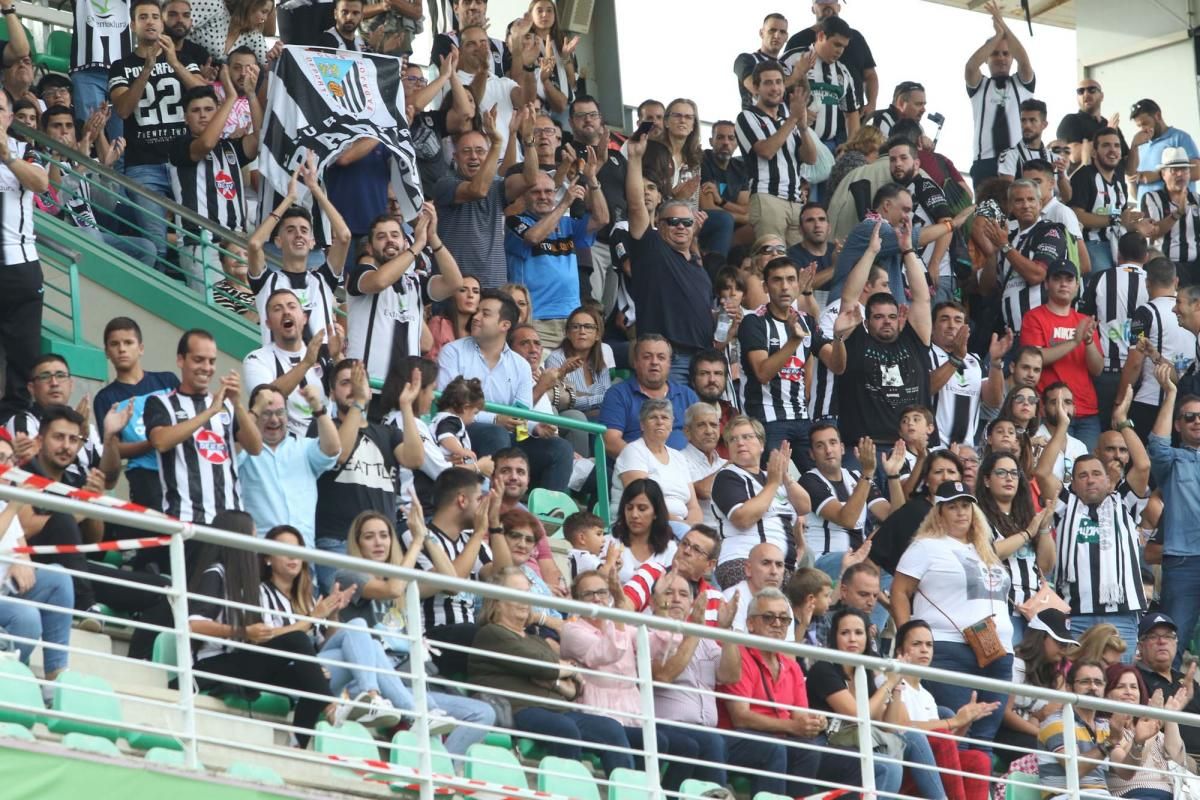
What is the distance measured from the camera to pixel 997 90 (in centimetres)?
1688

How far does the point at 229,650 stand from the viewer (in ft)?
26.8

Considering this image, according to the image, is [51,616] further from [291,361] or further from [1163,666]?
[1163,666]

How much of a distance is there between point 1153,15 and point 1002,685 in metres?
13.3

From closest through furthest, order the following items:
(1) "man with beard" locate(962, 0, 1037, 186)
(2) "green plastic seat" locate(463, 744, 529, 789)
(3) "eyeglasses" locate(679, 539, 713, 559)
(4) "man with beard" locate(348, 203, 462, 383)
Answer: (2) "green plastic seat" locate(463, 744, 529, 789) → (3) "eyeglasses" locate(679, 539, 713, 559) → (4) "man with beard" locate(348, 203, 462, 383) → (1) "man with beard" locate(962, 0, 1037, 186)

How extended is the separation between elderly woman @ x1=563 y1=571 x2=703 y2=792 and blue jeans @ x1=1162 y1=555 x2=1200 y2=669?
5.19 meters

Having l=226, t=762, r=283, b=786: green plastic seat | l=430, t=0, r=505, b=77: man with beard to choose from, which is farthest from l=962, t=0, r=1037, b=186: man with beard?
l=226, t=762, r=283, b=786: green plastic seat

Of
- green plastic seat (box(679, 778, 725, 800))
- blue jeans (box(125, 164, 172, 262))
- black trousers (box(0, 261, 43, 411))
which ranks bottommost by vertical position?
green plastic seat (box(679, 778, 725, 800))

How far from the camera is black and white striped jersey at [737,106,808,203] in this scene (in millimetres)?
15352

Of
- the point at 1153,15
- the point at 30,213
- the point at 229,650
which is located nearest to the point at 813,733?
the point at 229,650

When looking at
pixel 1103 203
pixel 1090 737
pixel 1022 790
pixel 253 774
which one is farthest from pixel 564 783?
pixel 1103 203

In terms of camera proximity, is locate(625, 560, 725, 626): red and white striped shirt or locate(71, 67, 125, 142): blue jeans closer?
locate(625, 560, 725, 626): red and white striped shirt

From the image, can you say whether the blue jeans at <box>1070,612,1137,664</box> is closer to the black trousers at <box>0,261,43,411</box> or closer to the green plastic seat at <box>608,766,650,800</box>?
the green plastic seat at <box>608,766,650,800</box>

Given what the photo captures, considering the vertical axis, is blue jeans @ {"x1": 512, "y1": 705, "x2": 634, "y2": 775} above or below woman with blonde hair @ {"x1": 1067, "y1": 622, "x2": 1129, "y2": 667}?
above

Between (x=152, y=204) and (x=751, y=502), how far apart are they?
4.00m
